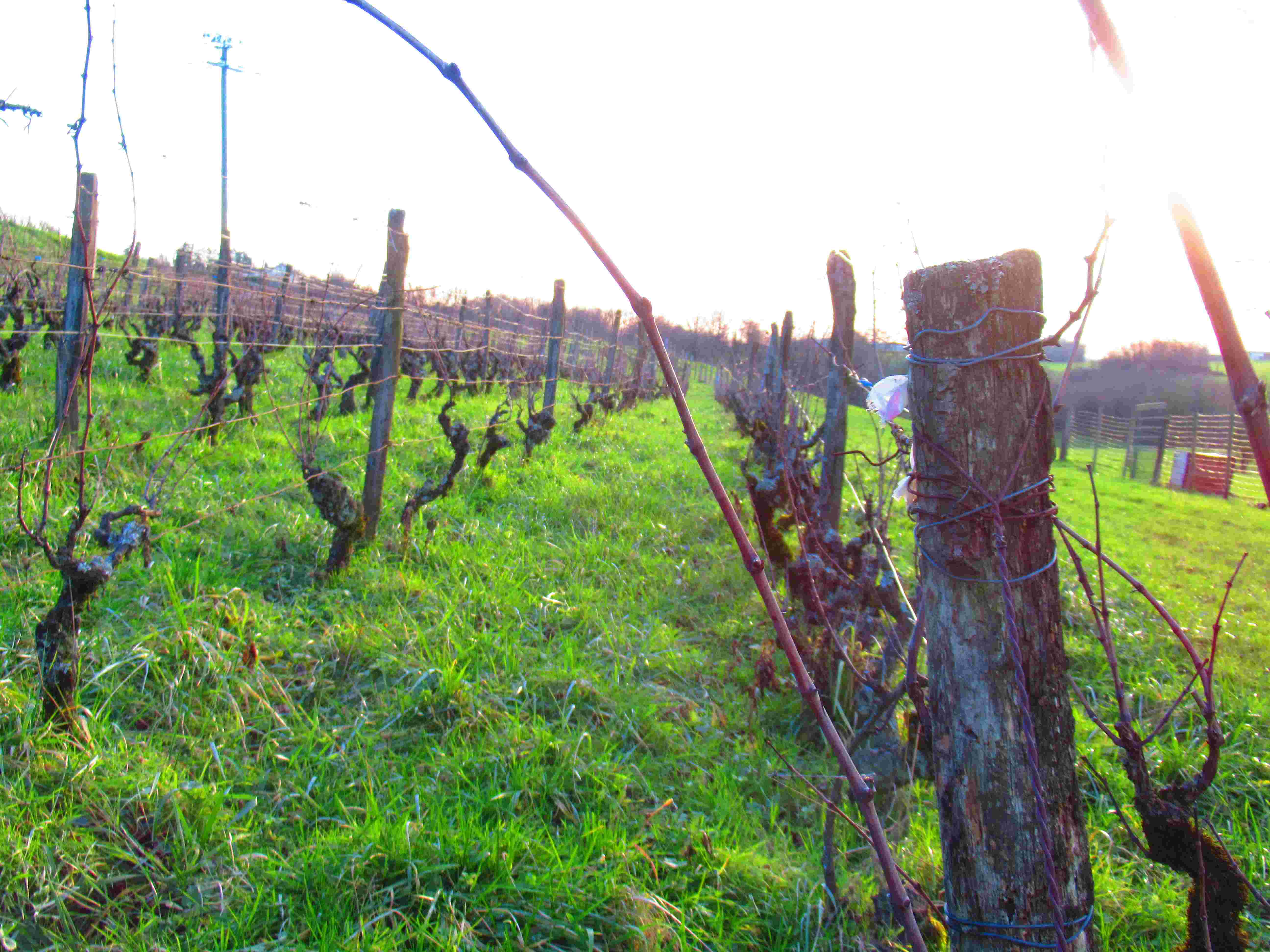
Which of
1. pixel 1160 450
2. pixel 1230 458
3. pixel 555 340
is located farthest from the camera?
pixel 1160 450

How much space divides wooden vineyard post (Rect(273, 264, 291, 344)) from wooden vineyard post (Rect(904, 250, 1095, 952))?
7710 mm

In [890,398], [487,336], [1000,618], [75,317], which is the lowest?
[1000,618]

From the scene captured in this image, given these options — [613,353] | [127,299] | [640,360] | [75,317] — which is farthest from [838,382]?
[127,299]

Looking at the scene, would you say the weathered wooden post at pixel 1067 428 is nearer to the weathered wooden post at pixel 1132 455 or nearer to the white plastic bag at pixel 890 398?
the weathered wooden post at pixel 1132 455

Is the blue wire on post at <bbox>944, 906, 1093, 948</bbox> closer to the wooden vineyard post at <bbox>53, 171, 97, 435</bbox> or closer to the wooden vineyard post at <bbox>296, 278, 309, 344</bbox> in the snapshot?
the wooden vineyard post at <bbox>53, 171, 97, 435</bbox>

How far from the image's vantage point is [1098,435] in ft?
73.2

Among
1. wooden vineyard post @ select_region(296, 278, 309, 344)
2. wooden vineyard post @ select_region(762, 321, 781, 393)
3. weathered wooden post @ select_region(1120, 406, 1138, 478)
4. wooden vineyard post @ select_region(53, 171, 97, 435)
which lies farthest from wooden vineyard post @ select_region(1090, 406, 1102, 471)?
wooden vineyard post @ select_region(53, 171, 97, 435)

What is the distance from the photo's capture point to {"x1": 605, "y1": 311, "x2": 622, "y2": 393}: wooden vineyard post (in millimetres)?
15133

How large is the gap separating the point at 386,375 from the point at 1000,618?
394 cm

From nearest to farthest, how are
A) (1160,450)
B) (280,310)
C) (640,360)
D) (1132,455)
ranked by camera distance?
(280,310)
(640,360)
(1160,450)
(1132,455)

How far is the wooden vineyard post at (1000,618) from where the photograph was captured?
44.9 inches

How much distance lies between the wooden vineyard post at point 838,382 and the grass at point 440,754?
927mm

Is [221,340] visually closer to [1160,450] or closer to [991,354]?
[991,354]

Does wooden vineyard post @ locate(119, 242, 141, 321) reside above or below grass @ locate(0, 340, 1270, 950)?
above
